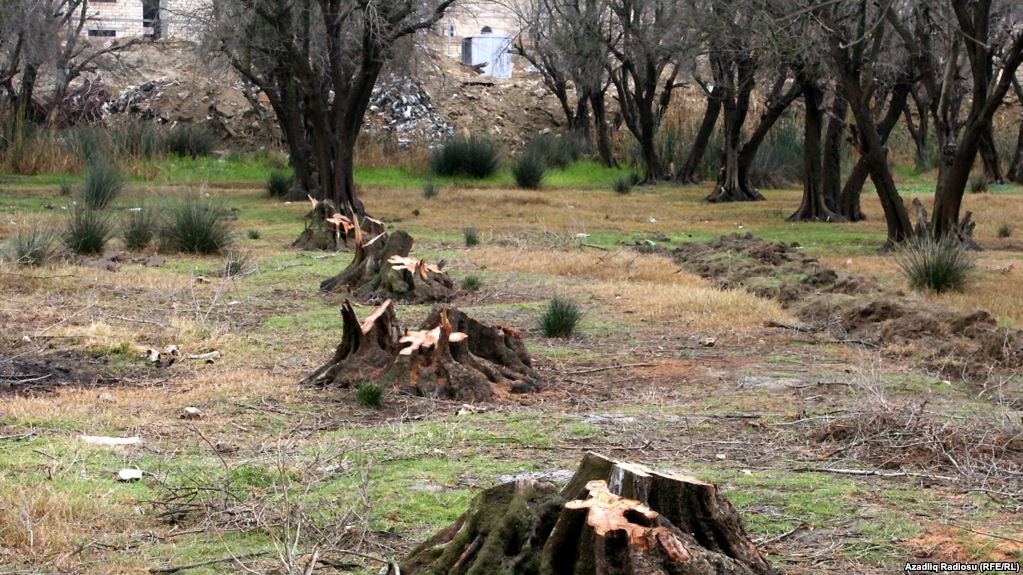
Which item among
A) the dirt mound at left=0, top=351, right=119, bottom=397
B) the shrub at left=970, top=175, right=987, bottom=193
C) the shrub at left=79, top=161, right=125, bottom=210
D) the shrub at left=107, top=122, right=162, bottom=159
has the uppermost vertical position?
the shrub at left=107, top=122, right=162, bottom=159

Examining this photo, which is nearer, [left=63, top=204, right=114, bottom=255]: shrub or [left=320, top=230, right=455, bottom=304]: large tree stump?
[left=320, top=230, right=455, bottom=304]: large tree stump

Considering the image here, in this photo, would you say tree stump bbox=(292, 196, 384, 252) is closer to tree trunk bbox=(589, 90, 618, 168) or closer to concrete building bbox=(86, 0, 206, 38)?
tree trunk bbox=(589, 90, 618, 168)

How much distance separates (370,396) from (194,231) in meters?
8.13

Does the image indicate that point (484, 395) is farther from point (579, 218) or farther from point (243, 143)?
point (243, 143)

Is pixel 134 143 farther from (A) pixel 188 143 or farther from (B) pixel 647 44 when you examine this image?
(B) pixel 647 44

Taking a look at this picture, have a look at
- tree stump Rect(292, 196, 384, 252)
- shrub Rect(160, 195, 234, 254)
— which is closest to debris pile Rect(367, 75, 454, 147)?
tree stump Rect(292, 196, 384, 252)

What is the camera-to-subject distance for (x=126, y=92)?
4044cm

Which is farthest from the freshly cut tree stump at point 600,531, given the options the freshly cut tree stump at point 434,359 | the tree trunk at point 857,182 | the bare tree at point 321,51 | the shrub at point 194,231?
the tree trunk at point 857,182

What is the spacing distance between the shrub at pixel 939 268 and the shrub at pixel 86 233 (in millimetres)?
8411

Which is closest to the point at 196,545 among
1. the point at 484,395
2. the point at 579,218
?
the point at 484,395

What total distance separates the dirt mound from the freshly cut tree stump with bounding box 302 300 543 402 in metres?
1.30

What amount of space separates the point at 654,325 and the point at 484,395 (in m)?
3.08

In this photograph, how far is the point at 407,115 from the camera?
4150 cm

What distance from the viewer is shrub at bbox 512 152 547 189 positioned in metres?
27.3
